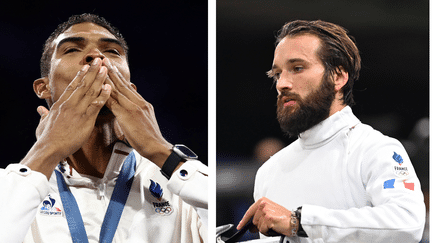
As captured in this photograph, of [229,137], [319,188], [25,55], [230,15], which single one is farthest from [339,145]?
[25,55]

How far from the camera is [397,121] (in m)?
2.34

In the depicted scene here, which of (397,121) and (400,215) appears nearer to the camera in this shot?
(400,215)

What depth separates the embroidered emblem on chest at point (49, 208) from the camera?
2.06m

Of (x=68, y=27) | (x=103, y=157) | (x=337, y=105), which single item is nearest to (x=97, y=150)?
(x=103, y=157)

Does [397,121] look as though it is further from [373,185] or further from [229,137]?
[229,137]

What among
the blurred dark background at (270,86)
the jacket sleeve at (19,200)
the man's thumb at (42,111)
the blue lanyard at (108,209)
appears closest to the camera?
the jacket sleeve at (19,200)

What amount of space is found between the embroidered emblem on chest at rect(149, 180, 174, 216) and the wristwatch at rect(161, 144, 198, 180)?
134 millimetres

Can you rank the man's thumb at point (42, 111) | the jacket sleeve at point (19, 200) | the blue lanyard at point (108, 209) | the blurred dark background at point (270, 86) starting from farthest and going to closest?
1. the blurred dark background at point (270, 86)
2. the man's thumb at point (42, 111)
3. the blue lanyard at point (108, 209)
4. the jacket sleeve at point (19, 200)

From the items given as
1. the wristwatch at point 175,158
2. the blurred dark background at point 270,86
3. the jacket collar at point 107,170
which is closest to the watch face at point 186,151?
the wristwatch at point 175,158

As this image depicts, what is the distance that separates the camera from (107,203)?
215cm

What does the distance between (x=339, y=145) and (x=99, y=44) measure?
→ 4.14 feet

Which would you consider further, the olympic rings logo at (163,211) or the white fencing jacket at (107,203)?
the olympic rings logo at (163,211)

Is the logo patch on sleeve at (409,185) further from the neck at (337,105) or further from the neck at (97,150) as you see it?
the neck at (97,150)

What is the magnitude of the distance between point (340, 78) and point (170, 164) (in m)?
0.94
